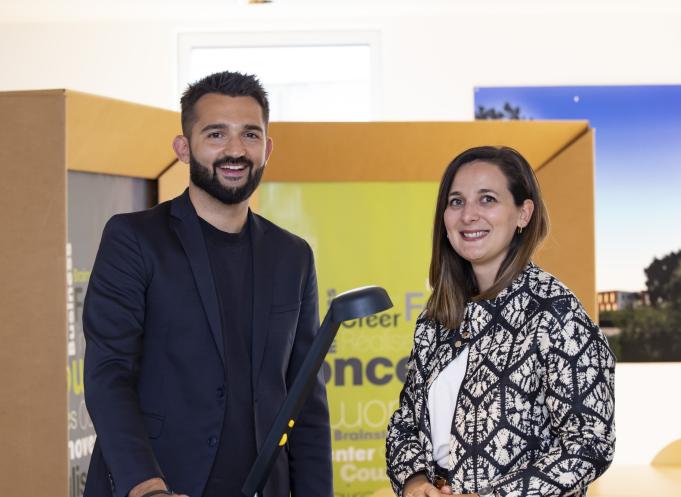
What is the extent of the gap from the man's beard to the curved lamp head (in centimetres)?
74

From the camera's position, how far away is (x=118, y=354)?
1.54 m

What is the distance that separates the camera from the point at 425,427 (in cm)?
152

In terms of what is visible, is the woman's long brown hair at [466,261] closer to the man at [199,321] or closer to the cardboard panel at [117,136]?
the man at [199,321]

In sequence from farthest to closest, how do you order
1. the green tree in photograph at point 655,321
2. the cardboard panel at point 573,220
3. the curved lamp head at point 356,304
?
the green tree in photograph at point 655,321
the cardboard panel at point 573,220
the curved lamp head at point 356,304

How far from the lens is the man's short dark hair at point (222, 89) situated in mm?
1691

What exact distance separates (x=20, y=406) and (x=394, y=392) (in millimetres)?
1058

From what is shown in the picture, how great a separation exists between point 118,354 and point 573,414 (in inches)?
29.3

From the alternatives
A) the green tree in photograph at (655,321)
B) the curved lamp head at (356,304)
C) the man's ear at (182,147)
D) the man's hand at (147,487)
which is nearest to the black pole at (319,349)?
the curved lamp head at (356,304)

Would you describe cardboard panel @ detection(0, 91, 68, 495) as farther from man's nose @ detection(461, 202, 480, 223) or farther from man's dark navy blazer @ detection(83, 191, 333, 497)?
man's nose @ detection(461, 202, 480, 223)

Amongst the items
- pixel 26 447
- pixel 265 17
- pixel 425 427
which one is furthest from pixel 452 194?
pixel 265 17

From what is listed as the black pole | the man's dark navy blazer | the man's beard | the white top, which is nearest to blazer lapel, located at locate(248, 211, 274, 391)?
the man's dark navy blazer

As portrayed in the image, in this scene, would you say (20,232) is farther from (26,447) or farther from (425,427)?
(425,427)

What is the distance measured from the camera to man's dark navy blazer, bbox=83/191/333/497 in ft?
4.95

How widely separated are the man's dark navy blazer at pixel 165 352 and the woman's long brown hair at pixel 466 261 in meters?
0.29
